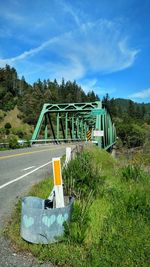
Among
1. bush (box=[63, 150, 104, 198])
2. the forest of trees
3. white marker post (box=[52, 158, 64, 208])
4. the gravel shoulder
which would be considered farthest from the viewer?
the forest of trees

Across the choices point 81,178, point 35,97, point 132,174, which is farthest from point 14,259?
A: point 35,97

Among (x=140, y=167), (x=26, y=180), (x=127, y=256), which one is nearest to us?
(x=127, y=256)

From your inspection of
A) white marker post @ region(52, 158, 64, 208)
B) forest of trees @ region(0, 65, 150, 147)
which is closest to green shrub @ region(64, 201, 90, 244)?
white marker post @ region(52, 158, 64, 208)

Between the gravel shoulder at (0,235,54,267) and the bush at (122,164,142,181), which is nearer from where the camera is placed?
the gravel shoulder at (0,235,54,267)

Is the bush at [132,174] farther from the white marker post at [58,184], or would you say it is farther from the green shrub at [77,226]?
the white marker post at [58,184]

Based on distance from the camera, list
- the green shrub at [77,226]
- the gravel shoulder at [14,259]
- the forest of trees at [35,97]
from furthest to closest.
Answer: the forest of trees at [35,97]
the green shrub at [77,226]
the gravel shoulder at [14,259]

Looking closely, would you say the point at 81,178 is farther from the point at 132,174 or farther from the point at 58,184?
the point at 132,174

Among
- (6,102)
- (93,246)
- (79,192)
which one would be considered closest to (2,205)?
(79,192)

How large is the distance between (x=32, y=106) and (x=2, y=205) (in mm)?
105748

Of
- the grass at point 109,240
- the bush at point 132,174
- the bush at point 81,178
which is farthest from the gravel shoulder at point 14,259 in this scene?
the bush at point 132,174

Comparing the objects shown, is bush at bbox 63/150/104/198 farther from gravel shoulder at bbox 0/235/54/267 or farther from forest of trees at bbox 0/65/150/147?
forest of trees at bbox 0/65/150/147

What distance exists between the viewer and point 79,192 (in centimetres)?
691

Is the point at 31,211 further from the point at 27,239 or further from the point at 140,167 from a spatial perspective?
the point at 140,167

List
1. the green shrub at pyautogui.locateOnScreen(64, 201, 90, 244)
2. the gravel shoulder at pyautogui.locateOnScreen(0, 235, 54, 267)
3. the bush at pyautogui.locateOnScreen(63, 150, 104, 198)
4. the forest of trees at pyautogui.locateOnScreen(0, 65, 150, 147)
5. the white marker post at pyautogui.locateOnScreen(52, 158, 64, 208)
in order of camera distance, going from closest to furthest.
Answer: the gravel shoulder at pyautogui.locateOnScreen(0, 235, 54, 267), the green shrub at pyautogui.locateOnScreen(64, 201, 90, 244), the white marker post at pyautogui.locateOnScreen(52, 158, 64, 208), the bush at pyautogui.locateOnScreen(63, 150, 104, 198), the forest of trees at pyautogui.locateOnScreen(0, 65, 150, 147)
